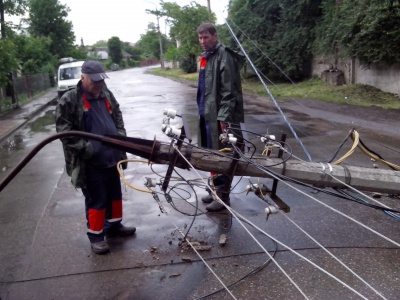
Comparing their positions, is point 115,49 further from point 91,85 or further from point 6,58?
point 91,85

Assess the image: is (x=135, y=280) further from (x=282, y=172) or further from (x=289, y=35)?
(x=289, y=35)

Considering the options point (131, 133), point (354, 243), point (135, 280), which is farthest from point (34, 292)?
point (131, 133)

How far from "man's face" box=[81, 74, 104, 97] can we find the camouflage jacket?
0.27 feet

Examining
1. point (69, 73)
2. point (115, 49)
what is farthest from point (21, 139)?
point (115, 49)

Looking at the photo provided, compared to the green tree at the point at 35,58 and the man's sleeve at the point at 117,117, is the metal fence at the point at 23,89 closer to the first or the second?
the green tree at the point at 35,58

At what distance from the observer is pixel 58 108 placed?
434cm

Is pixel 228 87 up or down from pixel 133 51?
down

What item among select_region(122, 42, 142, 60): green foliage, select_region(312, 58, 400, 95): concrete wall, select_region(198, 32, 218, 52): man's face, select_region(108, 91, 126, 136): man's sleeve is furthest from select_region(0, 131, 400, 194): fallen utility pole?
select_region(122, 42, 142, 60): green foliage

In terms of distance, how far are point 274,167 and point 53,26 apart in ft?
148

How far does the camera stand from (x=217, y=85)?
5324 mm

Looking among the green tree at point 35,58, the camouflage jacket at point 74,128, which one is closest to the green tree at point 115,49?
the green tree at point 35,58

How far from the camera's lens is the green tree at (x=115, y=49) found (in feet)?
312

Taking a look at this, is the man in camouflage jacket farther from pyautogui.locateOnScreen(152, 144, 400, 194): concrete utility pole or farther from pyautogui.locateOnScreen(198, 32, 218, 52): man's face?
A: pyautogui.locateOnScreen(198, 32, 218, 52): man's face

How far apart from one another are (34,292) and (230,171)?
6.73ft
